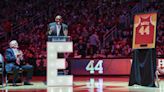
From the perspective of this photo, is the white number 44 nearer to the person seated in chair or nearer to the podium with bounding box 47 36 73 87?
the person seated in chair

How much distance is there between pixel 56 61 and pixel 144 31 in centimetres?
290

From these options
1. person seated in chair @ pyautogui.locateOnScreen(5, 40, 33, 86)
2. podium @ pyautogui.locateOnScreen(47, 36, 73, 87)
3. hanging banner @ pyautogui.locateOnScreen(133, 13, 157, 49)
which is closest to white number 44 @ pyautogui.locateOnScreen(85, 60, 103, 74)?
person seated in chair @ pyautogui.locateOnScreen(5, 40, 33, 86)

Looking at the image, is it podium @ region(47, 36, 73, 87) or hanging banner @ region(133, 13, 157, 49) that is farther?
podium @ region(47, 36, 73, 87)

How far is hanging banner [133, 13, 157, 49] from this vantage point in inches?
513

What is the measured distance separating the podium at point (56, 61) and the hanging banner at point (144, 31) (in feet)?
7.09

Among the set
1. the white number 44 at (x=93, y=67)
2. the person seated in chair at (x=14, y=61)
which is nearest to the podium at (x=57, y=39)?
the person seated in chair at (x=14, y=61)

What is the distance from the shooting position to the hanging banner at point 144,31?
13.0 m

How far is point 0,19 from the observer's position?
29.2 m

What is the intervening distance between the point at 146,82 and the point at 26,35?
13.7 metres

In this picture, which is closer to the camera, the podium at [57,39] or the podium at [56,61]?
the podium at [56,61]

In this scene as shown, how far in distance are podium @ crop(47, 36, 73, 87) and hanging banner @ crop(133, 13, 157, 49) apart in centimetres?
216

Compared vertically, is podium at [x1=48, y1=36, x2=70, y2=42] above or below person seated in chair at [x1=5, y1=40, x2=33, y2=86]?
above

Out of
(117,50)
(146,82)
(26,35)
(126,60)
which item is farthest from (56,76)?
(26,35)

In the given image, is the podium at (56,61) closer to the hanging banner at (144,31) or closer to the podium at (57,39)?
the podium at (57,39)
